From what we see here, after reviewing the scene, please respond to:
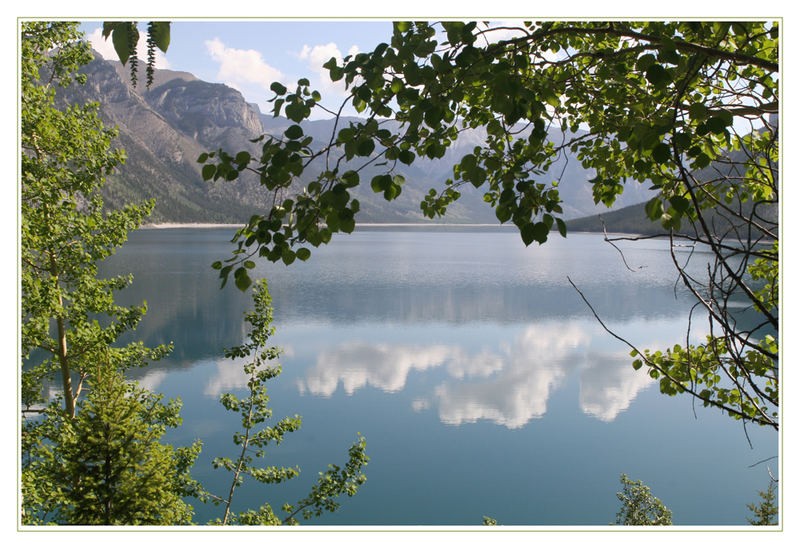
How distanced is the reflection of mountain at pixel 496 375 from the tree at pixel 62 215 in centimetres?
1033

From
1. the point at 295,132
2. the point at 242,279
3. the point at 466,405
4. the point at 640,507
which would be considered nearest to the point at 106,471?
the point at 242,279

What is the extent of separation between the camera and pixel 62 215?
260 inches

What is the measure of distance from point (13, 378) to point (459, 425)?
13.6 m

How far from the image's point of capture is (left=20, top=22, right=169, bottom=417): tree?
611 cm

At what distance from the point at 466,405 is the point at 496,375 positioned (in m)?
2.96

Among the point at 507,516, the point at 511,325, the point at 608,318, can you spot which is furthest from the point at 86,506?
the point at 608,318

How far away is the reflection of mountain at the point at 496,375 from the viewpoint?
1638 cm

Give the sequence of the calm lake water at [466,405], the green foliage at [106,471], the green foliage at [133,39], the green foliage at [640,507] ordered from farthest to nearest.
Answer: the calm lake water at [466,405], the green foliage at [640,507], the green foliage at [106,471], the green foliage at [133,39]

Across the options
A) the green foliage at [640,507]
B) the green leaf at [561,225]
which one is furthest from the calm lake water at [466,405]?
the green foliage at [640,507]

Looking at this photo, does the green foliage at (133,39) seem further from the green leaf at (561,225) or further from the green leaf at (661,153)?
the green leaf at (661,153)

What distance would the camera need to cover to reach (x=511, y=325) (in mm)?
26391

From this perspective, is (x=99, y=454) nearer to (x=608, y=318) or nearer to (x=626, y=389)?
(x=626, y=389)

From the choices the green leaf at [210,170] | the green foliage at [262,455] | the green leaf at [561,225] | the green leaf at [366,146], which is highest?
the green leaf at [366,146]

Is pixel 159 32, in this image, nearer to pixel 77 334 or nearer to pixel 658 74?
pixel 658 74
